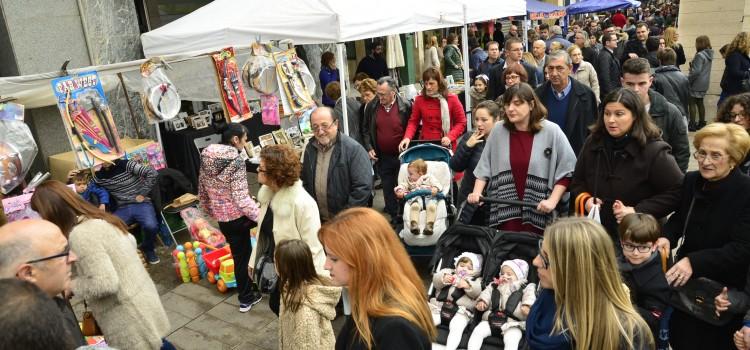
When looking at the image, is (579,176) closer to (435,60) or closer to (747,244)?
(747,244)

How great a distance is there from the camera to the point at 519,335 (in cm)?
339

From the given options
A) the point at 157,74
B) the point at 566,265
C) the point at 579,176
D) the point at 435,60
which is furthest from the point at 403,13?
the point at 435,60

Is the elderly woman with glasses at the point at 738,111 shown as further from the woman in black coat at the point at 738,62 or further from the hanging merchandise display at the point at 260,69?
the woman in black coat at the point at 738,62

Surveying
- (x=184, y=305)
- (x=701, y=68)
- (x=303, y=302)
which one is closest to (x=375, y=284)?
(x=303, y=302)

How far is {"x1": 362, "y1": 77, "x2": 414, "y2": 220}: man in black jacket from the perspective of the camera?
664 cm

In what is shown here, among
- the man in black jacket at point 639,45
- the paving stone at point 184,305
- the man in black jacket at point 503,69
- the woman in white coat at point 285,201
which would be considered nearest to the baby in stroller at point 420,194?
the woman in white coat at point 285,201

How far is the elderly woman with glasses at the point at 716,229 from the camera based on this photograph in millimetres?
3020

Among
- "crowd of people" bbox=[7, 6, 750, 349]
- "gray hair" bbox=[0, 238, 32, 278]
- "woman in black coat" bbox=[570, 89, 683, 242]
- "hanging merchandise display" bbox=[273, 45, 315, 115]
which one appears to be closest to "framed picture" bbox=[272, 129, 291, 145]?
"hanging merchandise display" bbox=[273, 45, 315, 115]

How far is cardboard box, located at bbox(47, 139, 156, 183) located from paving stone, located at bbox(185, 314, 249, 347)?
9.88 feet

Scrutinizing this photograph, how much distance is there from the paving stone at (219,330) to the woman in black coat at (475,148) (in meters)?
2.26

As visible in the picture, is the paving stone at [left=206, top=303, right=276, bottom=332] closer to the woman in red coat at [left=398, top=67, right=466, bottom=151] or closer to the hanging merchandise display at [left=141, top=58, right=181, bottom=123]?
the hanging merchandise display at [left=141, top=58, right=181, bottom=123]

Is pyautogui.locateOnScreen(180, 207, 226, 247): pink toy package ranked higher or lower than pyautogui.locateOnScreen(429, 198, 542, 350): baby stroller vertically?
lower

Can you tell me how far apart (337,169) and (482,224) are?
1359mm

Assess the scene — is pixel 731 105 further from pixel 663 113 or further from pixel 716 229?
pixel 716 229
